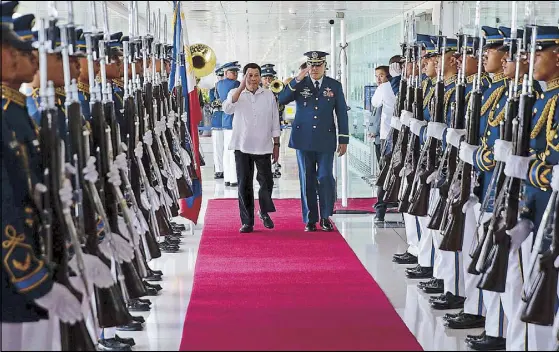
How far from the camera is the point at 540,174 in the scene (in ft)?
12.5

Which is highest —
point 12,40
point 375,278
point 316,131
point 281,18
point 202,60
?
point 281,18

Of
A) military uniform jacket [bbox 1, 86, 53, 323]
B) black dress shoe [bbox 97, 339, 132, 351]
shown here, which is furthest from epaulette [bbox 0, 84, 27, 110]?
black dress shoe [bbox 97, 339, 132, 351]

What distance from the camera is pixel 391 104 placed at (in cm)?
801

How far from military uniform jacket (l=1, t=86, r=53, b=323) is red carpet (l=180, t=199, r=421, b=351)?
115 cm

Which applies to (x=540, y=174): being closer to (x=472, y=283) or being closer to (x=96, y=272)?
(x=472, y=283)

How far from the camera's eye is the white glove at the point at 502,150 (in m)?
4.00

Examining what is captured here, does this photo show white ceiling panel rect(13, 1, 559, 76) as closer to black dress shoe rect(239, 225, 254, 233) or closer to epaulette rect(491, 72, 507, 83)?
epaulette rect(491, 72, 507, 83)

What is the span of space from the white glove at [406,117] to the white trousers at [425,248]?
26.8 inches

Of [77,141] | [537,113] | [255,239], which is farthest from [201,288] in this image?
[537,113]

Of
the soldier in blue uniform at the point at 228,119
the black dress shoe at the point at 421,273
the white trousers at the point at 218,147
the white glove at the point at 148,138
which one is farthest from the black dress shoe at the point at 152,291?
the white trousers at the point at 218,147

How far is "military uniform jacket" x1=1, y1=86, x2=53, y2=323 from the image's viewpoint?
3.16 metres

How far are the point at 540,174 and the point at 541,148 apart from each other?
0.79ft

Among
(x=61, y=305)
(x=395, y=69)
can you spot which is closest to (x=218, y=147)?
(x=395, y=69)

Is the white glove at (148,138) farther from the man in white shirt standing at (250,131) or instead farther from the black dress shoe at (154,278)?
the man in white shirt standing at (250,131)
